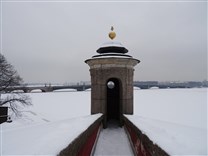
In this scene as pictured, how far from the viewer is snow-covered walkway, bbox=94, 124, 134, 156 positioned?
16.7 feet

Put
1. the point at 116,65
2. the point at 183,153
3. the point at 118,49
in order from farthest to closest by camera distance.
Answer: the point at 118,49
the point at 116,65
the point at 183,153

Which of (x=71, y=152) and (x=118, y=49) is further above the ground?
(x=118, y=49)

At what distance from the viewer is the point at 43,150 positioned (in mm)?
2111

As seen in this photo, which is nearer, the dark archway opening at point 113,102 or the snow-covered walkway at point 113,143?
the snow-covered walkway at point 113,143

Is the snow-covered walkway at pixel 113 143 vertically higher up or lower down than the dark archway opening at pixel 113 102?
lower down

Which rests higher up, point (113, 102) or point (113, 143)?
point (113, 102)

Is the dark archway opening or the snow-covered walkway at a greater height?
the dark archway opening

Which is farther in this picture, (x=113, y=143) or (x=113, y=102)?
(x=113, y=102)

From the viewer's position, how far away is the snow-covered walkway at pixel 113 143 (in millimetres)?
5086

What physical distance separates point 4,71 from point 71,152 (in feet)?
56.2

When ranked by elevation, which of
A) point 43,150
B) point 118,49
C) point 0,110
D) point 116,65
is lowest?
point 0,110

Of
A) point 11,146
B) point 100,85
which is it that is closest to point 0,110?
point 100,85

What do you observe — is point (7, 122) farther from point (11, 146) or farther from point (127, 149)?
point (11, 146)

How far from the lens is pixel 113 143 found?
580 centimetres
